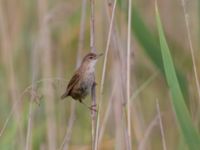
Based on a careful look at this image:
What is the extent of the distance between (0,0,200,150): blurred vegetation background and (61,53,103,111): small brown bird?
11 cm

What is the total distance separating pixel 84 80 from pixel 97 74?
675 mm

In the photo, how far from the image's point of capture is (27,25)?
4.19 m

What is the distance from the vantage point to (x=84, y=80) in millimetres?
2846

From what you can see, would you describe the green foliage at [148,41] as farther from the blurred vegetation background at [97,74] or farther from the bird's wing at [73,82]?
the bird's wing at [73,82]

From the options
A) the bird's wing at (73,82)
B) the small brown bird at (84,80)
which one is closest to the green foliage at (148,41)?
the small brown bird at (84,80)

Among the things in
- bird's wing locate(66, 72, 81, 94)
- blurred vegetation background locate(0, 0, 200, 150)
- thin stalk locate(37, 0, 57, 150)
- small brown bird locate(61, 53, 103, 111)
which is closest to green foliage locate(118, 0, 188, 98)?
blurred vegetation background locate(0, 0, 200, 150)

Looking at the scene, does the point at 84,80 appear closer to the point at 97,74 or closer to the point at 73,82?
the point at 73,82

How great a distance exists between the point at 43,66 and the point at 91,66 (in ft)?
2.51

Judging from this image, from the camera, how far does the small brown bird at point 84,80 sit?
2.81 m

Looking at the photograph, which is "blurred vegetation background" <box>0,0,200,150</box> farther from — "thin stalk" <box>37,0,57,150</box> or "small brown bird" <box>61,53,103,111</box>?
"small brown bird" <box>61,53,103,111</box>

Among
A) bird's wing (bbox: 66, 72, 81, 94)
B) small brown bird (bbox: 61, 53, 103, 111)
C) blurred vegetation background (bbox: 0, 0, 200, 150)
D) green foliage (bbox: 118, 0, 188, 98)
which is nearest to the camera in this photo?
green foliage (bbox: 118, 0, 188, 98)

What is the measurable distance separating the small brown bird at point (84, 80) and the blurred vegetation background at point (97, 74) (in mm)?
107

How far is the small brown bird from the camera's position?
2.81 meters

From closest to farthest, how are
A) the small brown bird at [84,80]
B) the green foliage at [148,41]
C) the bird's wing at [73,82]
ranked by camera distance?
the green foliage at [148,41] → the small brown bird at [84,80] → the bird's wing at [73,82]
